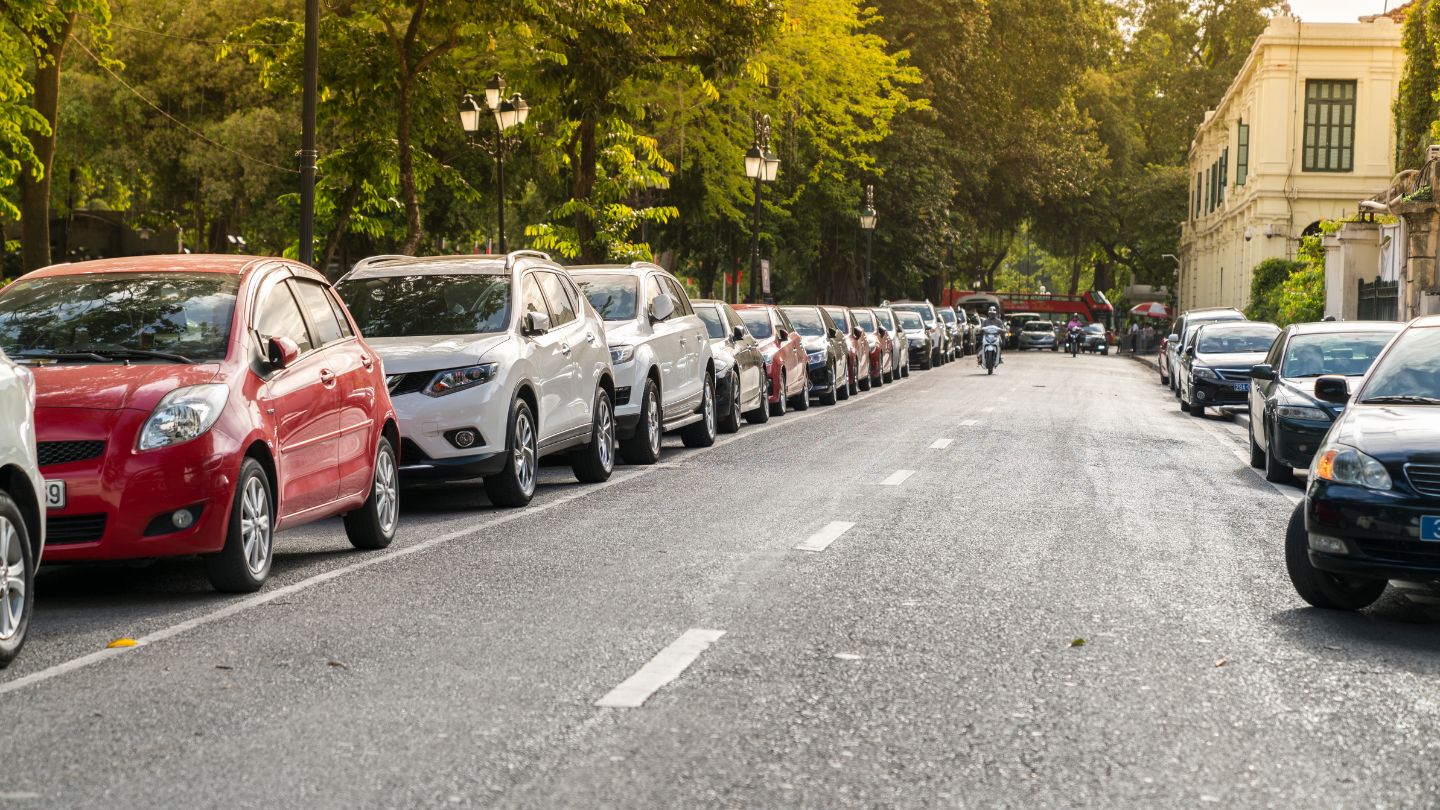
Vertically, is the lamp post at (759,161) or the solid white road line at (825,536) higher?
the lamp post at (759,161)

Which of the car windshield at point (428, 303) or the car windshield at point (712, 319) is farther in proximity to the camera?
the car windshield at point (712, 319)

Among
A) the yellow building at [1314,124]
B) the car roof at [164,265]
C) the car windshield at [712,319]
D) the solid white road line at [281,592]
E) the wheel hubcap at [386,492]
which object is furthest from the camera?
the yellow building at [1314,124]

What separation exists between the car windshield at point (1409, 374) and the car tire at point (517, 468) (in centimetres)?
583

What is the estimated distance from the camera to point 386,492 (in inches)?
427

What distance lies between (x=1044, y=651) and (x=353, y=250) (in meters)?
47.1

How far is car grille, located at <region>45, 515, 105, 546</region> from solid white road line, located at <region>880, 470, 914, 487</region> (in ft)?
24.5

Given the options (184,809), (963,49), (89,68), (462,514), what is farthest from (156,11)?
(184,809)

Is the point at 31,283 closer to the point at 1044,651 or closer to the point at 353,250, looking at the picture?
the point at 1044,651

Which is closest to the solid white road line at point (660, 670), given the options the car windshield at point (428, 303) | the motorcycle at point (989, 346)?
the car windshield at point (428, 303)

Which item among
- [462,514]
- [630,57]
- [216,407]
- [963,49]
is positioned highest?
[963,49]

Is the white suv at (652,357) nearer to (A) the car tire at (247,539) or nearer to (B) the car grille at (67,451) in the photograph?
(A) the car tire at (247,539)

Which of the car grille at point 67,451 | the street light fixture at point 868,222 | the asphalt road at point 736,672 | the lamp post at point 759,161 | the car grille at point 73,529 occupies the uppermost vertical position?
the lamp post at point 759,161

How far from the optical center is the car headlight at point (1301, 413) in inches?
601

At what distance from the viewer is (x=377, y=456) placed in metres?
10.6
